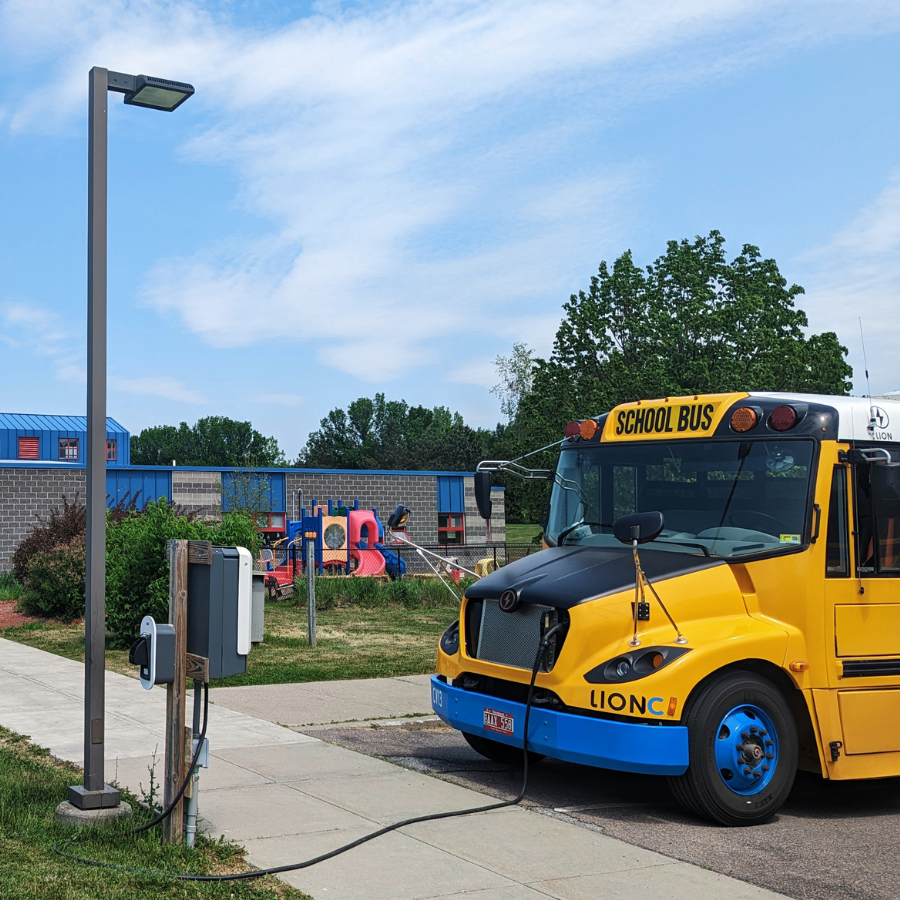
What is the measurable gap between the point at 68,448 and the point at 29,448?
1.82m

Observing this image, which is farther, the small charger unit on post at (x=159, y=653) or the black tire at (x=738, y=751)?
the black tire at (x=738, y=751)

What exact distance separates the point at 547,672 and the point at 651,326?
44728mm

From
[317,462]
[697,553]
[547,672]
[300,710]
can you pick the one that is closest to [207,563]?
[547,672]

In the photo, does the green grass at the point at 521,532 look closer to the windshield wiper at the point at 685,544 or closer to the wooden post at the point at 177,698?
the windshield wiper at the point at 685,544

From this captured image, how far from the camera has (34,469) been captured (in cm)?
3266

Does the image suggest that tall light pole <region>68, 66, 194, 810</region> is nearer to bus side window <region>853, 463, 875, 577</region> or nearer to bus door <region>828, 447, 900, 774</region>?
bus door <region>828, 447, 900, 774</region>

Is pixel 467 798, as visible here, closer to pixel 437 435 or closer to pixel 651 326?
pixel 651 326

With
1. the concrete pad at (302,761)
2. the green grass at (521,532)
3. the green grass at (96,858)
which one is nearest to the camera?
the green grass at (96,858)

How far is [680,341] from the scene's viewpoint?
164ft

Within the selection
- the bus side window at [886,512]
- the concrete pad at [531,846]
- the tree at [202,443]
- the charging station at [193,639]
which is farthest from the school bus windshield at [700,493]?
the tree at [202,443]

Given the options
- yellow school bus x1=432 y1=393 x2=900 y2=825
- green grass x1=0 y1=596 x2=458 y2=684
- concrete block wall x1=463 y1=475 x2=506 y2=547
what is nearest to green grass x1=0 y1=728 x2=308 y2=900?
yellow school bus x1=432 y1=393 x2=900 y2=825

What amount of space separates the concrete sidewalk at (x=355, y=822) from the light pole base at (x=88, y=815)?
54 centimetres

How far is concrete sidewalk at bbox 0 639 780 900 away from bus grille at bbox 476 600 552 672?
2.99 ft

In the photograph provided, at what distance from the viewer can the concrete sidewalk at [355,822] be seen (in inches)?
214
